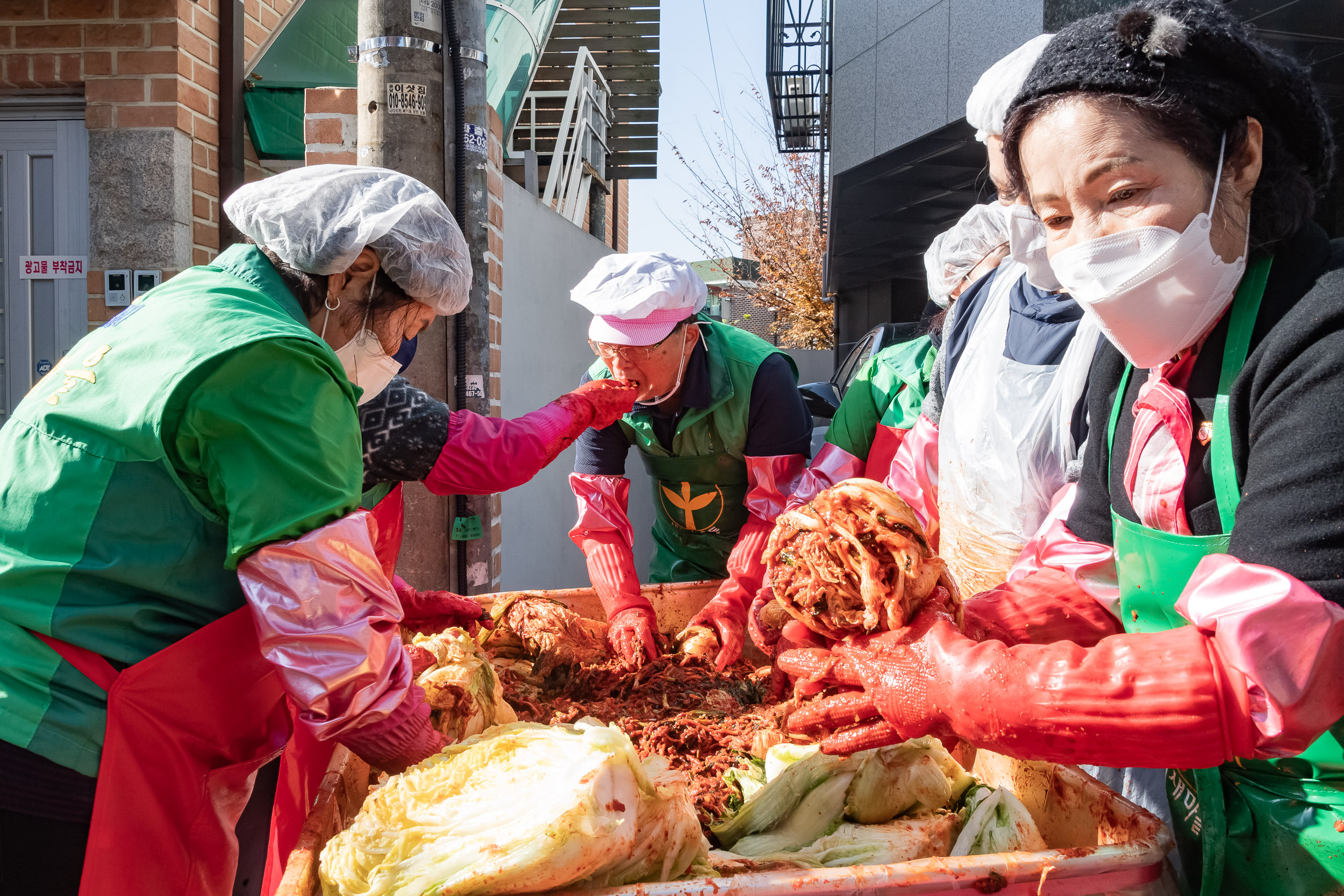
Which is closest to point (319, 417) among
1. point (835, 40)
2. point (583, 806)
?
point (583, 806)

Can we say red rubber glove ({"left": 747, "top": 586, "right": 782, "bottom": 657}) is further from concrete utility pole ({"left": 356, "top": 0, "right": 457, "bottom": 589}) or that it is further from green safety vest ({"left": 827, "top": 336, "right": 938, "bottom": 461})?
concrete utility pole ({"left": 356, "top": 0, "right": 457, "bottom": 589})

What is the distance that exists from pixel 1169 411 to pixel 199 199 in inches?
200

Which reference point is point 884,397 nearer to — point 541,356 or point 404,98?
point 404,98

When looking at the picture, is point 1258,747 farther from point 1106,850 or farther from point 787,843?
point 787,843

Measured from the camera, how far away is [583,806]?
1350 millimetres

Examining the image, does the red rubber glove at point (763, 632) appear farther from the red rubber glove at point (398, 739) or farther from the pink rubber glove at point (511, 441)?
the pink rubber glove at point (511, 441)

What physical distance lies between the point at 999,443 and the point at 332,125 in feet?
9.58

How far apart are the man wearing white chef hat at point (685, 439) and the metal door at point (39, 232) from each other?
11.2ft

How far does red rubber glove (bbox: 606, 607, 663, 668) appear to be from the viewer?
2746 millimetres

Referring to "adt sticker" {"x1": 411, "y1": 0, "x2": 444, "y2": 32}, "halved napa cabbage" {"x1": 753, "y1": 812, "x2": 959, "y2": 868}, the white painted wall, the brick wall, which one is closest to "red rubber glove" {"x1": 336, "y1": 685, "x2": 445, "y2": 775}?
"halved napa cabbage" {"x1": 753, "y1": 812, "x2": 959, "y2": 868}

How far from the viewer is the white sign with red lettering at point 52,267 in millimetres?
5004

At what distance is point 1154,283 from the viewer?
1.41 m

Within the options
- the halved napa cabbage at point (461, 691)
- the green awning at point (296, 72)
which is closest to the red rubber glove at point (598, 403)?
the halved napa cabbage at point (461, 691)

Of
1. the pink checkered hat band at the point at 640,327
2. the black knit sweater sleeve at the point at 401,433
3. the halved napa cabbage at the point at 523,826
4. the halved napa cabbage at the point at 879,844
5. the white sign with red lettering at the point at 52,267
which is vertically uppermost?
the white sign with red lettering at the point at 52,267
